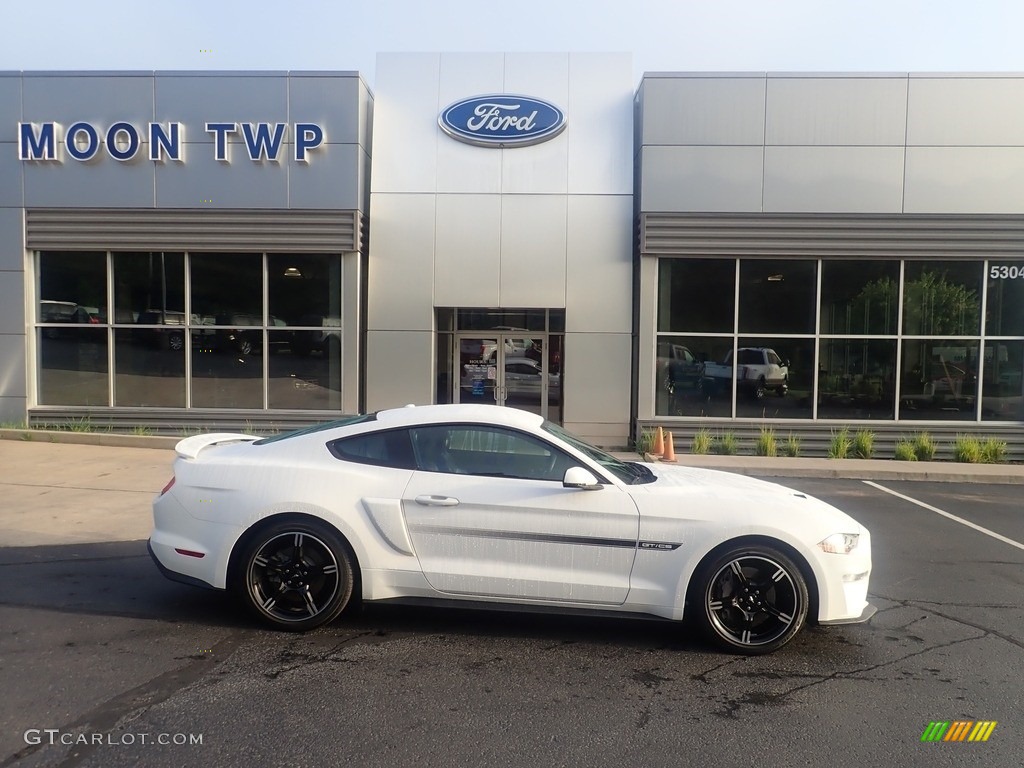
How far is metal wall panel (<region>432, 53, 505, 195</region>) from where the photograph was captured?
14781 mm

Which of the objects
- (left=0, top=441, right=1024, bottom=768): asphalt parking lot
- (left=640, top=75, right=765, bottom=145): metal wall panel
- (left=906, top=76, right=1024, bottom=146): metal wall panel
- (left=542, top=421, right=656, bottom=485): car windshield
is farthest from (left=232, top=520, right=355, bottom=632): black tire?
(left=906, top=76, right=1024, bottom=146): metal wall panel

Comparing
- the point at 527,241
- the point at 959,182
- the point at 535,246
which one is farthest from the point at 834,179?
the point at 527,241

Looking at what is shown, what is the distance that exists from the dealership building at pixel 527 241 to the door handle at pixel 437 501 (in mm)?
10102

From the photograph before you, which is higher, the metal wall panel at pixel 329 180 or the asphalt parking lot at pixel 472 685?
the metal wall panel at pixel 329 180

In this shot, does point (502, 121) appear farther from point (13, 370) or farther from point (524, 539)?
point (524, 539)

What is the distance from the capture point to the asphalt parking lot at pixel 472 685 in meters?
3.57

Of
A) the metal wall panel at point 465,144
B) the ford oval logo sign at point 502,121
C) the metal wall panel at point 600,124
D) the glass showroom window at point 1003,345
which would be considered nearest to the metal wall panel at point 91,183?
the metal wall panel at point 465,144

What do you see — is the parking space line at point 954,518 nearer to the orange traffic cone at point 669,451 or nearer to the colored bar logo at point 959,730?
the orange traffic cone at point 669,451

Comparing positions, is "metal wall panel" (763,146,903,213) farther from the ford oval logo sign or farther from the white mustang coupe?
the white mustang coupe

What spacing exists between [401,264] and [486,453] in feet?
33.8

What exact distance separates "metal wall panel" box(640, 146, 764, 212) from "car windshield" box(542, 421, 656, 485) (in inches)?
388

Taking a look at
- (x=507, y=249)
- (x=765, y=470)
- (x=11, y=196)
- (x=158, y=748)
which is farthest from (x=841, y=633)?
(x=11, y=196)

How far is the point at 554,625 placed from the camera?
518 centimetres

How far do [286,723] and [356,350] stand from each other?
1135 cm
